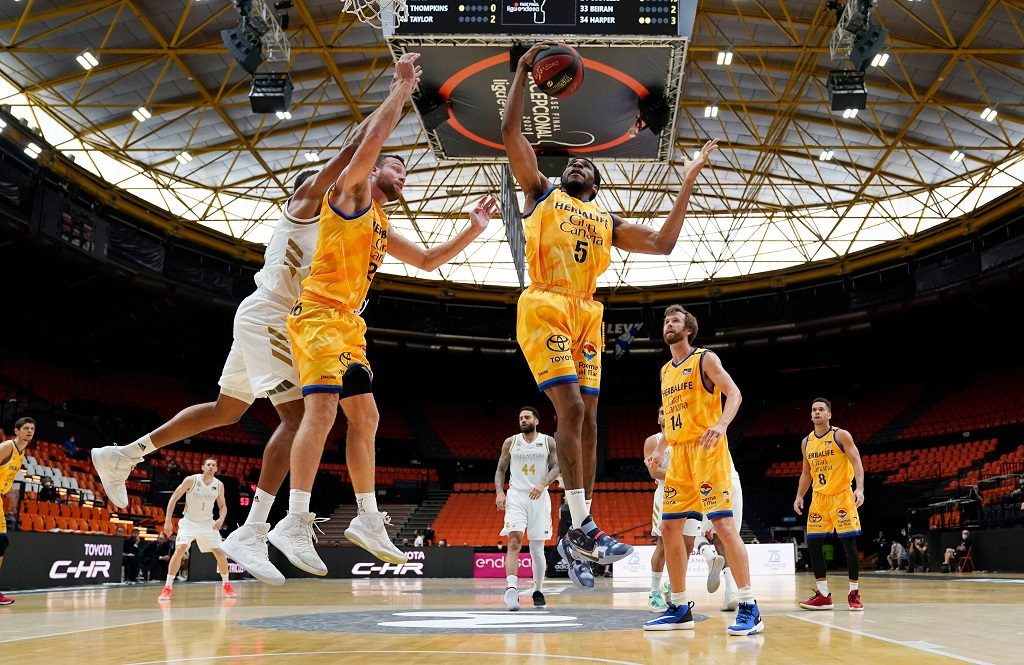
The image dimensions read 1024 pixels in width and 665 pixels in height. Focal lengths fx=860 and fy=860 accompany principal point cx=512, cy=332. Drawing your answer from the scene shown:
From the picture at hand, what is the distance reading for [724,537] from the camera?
6574 millimetres

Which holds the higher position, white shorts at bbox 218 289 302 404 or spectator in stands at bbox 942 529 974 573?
white shorts at bbox 218 289 302 404

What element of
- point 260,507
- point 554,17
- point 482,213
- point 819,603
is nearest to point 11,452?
point 260,507

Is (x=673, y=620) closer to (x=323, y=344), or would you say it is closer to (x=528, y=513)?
(x=323, y=344)

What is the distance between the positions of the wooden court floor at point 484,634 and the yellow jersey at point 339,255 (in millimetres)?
2019

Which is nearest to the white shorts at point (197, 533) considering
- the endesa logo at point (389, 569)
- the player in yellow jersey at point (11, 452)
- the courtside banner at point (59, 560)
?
the player in yellow jersey at point (11, 452)

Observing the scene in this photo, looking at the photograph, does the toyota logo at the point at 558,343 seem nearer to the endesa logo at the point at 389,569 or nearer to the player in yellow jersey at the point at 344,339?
the player in yellow jersey at the point at 344,339

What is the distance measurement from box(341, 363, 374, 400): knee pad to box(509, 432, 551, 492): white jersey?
5.95m

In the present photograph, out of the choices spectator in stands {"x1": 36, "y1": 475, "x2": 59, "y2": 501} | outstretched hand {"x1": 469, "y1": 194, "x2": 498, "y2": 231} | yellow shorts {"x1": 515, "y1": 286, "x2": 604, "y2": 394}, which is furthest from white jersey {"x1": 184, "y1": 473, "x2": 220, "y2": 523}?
yellow shorts {"x1": 515, "y1": 286, "x2": 604, "y2": 394}

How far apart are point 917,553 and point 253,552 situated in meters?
22.8

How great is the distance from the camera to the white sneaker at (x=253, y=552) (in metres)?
4.60

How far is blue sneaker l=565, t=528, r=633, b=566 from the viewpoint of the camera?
15.7 feet

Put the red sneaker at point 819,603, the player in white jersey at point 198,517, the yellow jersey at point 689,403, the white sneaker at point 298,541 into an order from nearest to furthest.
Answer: the white sneaker at point 298,541 → the yellow jersey at point 689,403 → the red sneaker at point 819,603 → the player in white jersey at point 198,517

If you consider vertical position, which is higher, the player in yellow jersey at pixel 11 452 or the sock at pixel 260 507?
the player in yellow jersey at pixel 11 452

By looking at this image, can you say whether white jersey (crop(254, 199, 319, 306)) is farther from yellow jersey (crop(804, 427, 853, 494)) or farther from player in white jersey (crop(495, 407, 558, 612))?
yellow jersey (crop(804, 427, 853, 494))
